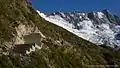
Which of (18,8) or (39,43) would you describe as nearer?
(39,43)

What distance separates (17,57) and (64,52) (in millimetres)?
23339

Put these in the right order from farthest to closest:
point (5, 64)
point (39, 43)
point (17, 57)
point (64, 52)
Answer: point (64, 52) → point (39, 43) → point (17, 57) → point (5, 64)

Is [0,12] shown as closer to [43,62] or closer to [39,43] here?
[39,43]

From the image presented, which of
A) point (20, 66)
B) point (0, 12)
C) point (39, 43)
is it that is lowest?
point (20, 66)

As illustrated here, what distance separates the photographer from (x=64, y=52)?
9469 centimetres

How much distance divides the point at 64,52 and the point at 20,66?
2520cm

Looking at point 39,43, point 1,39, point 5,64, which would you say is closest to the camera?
point 5,64

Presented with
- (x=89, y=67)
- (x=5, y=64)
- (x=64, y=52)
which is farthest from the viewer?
(x=89, y=67)

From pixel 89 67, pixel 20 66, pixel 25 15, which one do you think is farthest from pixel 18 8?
pixel 20 66

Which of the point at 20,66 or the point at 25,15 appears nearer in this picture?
the point at 20,66

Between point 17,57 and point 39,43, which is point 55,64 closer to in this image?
point 39,43

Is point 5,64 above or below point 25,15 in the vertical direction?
below

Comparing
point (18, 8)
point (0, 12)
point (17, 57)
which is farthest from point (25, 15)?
point (17, 57)

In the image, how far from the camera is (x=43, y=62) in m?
77.9
